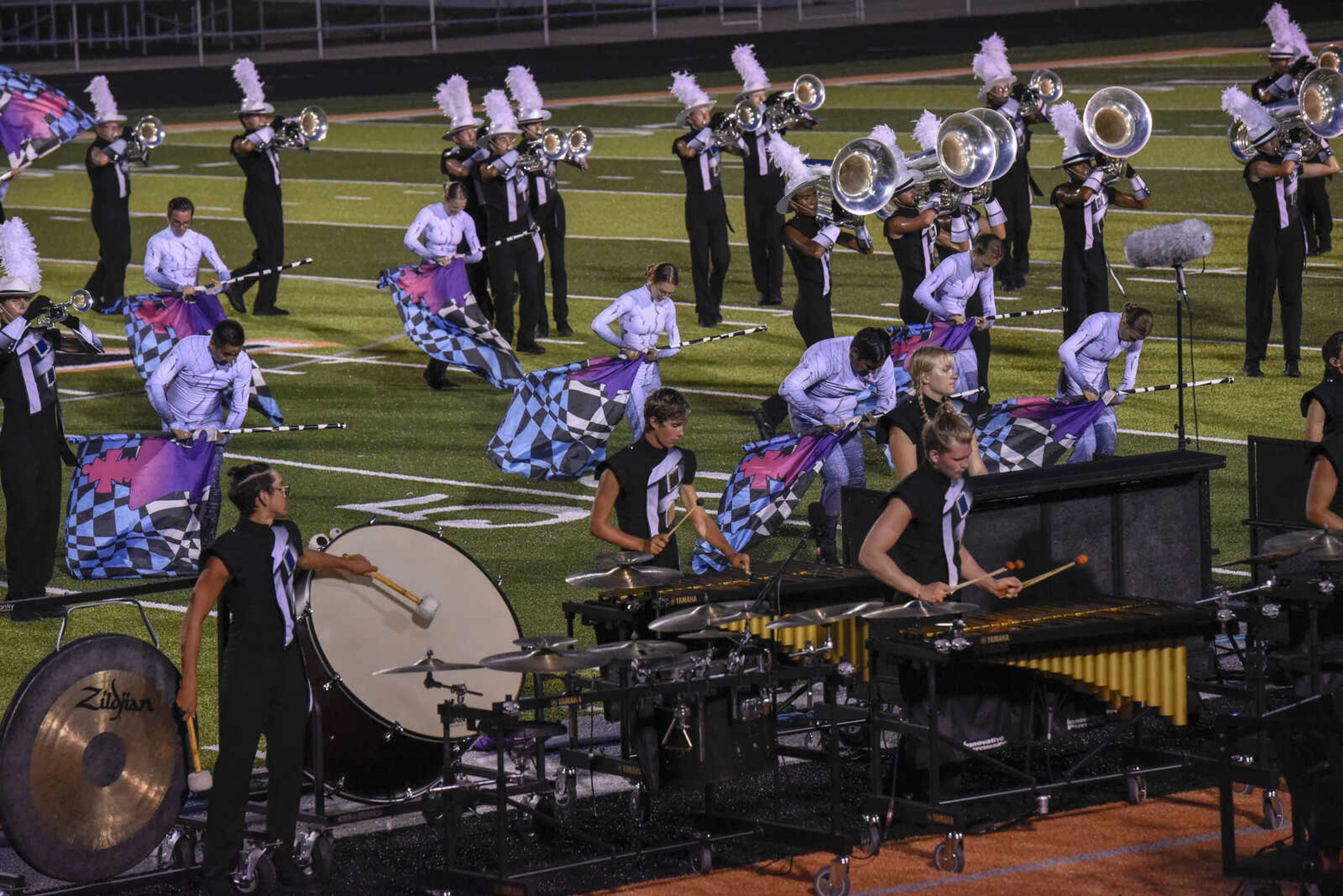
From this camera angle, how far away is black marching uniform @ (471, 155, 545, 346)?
61.5 feet

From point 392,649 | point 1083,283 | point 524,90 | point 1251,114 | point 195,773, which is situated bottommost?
point 195,773

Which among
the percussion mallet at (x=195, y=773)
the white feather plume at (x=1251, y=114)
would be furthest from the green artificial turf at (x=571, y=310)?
the white feather plume at (x=1251, y=114)

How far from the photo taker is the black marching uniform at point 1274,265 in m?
16.8

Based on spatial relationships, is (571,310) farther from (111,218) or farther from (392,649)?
(392,649)

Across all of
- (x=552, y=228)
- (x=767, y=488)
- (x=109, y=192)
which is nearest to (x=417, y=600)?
(x=767, y=488)

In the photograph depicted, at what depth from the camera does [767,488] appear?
12.2 m

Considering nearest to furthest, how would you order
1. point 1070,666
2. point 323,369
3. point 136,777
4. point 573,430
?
point 136,777
point 1070,666
point 573,430
point 323,369

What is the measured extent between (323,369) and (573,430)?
489 cm

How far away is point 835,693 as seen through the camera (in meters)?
8.42

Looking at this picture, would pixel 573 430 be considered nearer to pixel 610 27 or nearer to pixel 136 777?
pixel 136 777

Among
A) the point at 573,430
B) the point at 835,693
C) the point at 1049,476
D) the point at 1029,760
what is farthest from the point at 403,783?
the point at 573,430

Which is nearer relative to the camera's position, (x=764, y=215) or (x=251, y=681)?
(x=251, y=681)

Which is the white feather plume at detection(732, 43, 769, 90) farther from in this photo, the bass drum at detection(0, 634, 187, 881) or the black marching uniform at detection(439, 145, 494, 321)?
the bass drum at detection(0, 634, 187, 881)

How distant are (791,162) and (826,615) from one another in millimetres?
9231
